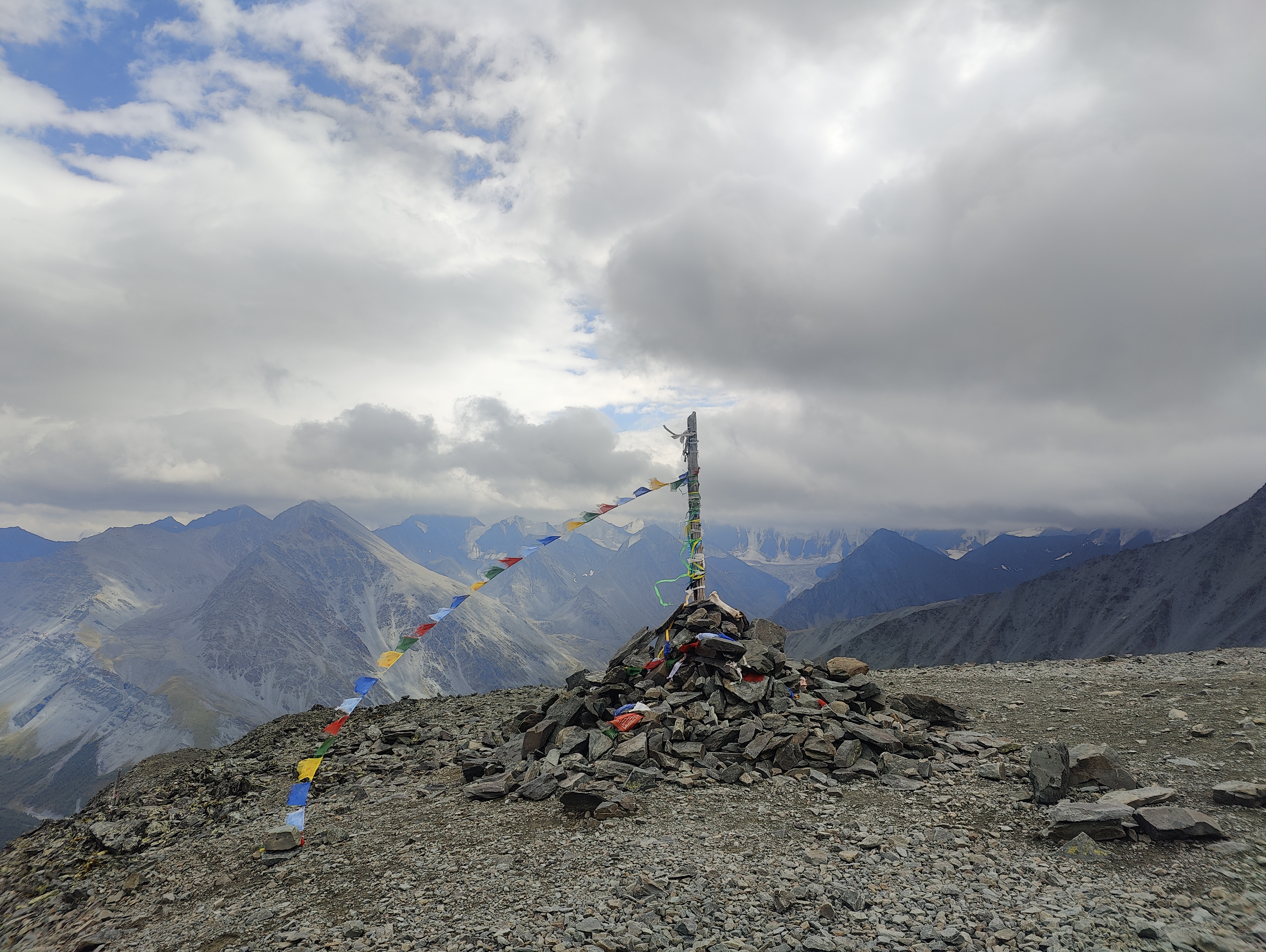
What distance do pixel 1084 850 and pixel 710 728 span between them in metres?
7.62

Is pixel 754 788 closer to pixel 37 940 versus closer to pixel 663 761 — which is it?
pixel 663 761

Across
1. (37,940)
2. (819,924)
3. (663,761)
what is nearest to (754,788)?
(663,761)

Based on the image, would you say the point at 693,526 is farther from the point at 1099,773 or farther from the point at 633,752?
the point at 1099,773

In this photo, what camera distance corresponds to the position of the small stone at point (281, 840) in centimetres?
1249

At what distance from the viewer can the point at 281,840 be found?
41.2 feet

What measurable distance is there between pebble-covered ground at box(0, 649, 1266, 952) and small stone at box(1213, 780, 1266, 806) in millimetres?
148

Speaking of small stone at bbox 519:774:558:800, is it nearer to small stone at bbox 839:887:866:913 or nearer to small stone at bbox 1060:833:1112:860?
small stone at bbox 839:887:866:913

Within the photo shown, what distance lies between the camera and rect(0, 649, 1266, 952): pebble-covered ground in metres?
8.02

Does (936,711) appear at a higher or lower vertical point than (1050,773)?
lower

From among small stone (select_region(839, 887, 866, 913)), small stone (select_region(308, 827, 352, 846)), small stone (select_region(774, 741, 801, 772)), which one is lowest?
small stone (select_region(308, 827, 352, 846))

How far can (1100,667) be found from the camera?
22000 mm

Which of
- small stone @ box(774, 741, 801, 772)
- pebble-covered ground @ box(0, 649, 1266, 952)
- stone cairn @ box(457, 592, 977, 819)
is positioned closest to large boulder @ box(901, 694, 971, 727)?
stone cairn @ box(457, 592, 977, 819)

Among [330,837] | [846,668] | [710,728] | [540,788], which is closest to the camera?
[330,837]

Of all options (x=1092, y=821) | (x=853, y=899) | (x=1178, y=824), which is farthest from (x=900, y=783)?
(x=853, y=899)
